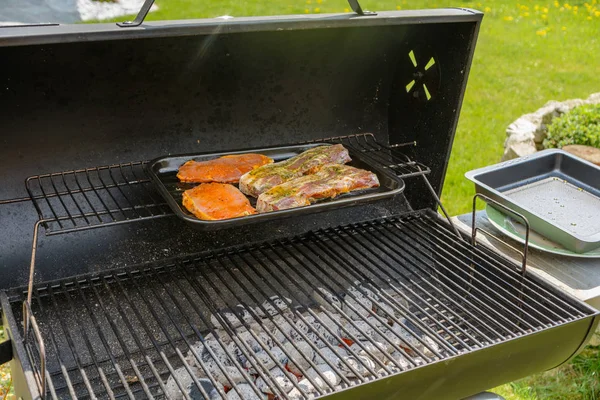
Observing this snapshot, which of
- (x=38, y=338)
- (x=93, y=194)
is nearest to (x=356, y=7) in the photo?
(x=93, y=194)

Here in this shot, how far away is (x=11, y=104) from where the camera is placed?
2.05 m

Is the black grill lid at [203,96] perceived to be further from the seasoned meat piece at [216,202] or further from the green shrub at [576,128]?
the green shrub at [576,128]

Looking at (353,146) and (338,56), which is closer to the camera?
(338,56)

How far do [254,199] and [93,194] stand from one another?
606 millimetres

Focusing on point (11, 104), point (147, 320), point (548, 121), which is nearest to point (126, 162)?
point (11, 104)

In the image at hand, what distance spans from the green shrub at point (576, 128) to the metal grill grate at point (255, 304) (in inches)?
95.8

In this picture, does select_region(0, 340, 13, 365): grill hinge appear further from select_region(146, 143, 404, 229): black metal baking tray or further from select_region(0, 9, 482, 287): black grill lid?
select_region(146, 143, 404, 229): black metal baking tray

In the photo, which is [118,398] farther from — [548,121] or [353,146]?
[548,121]

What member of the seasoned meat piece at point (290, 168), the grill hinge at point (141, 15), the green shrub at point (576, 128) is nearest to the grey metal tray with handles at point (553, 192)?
the seasoned meat piece at point (290, 168)

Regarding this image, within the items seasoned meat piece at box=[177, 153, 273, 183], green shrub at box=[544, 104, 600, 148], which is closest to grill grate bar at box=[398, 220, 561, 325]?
seasoned meat piece at box=[177, 153, 273, 183]

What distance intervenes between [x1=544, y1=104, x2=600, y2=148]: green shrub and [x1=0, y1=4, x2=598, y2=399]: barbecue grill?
7.60ft

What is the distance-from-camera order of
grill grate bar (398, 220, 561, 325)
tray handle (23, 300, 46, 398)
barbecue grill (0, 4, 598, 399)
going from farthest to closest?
1. grill grate bar (398, 220, 561, 325)
2. barbecue grill (0, 4, 598, 399)
3. tray handle (23, 300, 46, 398)

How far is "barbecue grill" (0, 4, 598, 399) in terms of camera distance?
188 cm

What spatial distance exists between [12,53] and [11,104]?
0.17 meters
